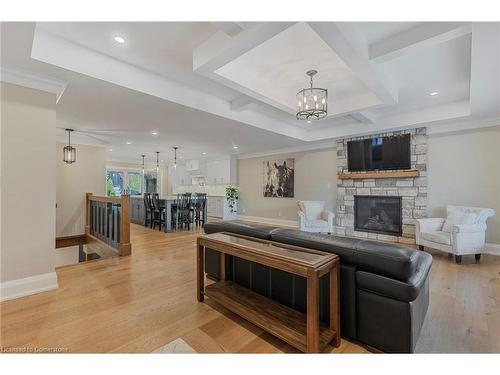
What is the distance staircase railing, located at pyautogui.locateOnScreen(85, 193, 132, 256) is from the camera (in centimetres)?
405

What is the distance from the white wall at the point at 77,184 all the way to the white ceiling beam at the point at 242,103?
4.20m

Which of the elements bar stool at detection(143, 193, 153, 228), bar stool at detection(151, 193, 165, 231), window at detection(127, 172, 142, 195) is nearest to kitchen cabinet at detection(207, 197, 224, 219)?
bar stool at detection(151, 193, 165, 231)

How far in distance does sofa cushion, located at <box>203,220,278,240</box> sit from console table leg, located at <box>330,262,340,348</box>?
2.34 ft

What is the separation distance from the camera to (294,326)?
1689 mm

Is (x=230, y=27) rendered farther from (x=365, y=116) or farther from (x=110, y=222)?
(x=110, y=222)

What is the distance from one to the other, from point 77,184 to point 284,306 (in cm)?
596

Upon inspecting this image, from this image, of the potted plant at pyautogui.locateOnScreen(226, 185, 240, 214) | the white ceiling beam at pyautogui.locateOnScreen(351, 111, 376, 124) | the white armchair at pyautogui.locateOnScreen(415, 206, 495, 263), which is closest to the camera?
the white armchair at pyautogui.locateOnScreen(415, 206, 495, 263)

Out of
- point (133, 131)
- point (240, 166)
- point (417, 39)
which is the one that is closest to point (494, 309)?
point (417, 39)

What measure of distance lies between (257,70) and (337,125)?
323 cm

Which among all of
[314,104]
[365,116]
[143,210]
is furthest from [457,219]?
[143,210]

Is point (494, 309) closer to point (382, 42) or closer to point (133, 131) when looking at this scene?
point (382, 42)

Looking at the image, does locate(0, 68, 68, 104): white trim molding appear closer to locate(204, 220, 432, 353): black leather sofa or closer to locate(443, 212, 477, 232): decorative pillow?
locate(204, 220, 432, 353): black leather sofa

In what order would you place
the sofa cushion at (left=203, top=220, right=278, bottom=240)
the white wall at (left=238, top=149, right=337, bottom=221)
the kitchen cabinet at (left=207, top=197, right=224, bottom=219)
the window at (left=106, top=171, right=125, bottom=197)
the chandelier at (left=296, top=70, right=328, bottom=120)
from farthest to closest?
the window at (left=106, top=171, right=125, bottom=197) < the kitchen cabinet at (left=207, top=197, right=224, bottom=219) < the white wall at (left=238, top=149, right=337, bottom=221) < the chandelier at (left=296, top=70, right=328, bottom=120) < the sofa cushion at (left=203, top=220, right=278, bottom=240)

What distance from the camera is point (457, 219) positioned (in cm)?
395
